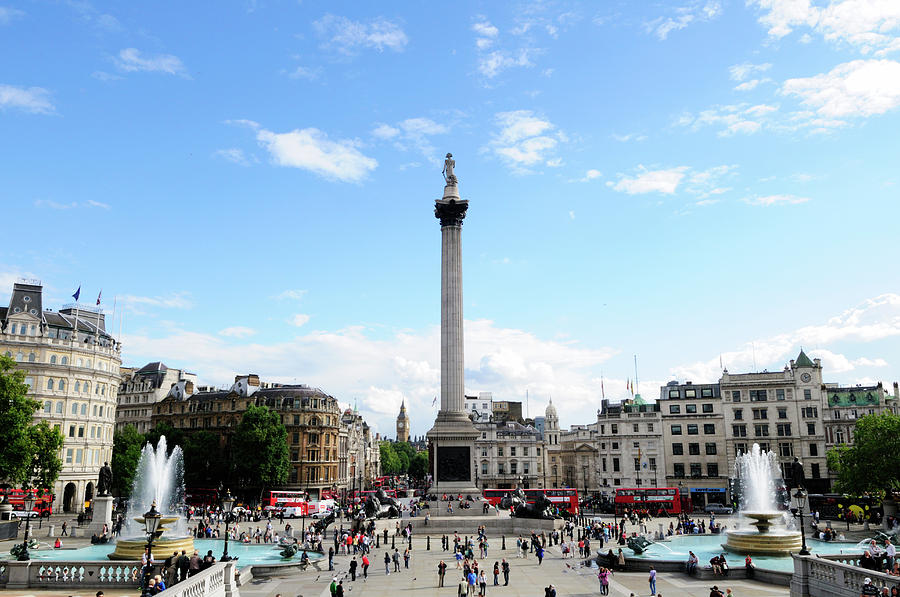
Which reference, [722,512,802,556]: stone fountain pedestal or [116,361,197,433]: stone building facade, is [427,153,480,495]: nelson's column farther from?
[116,361,197,433]: stone building facade

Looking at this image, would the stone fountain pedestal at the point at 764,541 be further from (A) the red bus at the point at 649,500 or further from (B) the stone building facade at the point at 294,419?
(B) the stone building facade at the point at 294,419

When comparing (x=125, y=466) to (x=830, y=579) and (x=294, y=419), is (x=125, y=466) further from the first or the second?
(x=830, y=579)

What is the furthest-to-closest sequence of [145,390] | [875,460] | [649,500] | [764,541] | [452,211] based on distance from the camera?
[145,390] → [452,211] → [649,500] → [875,460] → [764,541]

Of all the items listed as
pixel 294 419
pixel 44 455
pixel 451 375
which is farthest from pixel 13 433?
pixel 294 419

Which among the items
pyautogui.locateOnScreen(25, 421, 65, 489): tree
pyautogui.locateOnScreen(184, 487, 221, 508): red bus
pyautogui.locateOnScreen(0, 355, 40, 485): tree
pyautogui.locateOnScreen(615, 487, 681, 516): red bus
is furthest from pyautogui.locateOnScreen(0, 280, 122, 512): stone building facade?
pyautogui.locateOnScreen(615, 487, 681, 516): red bus

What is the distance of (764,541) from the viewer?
1435 inches

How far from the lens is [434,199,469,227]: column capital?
74375 mm

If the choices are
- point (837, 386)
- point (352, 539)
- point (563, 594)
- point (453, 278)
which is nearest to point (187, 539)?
point (352, 539)

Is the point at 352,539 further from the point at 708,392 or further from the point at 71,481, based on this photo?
the point at 708,392

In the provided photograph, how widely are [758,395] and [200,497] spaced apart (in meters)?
73.6

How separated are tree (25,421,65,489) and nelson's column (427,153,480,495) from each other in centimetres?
3308

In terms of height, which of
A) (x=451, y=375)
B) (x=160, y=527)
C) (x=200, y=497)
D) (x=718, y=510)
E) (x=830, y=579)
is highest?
(x=451, y=375)

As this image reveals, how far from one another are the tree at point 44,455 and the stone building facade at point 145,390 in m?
52.3

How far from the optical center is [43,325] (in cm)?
7212
